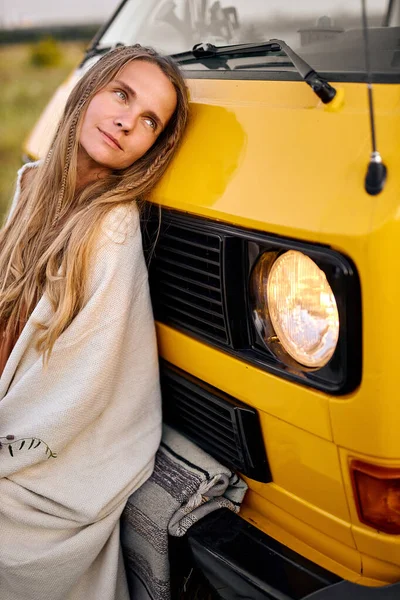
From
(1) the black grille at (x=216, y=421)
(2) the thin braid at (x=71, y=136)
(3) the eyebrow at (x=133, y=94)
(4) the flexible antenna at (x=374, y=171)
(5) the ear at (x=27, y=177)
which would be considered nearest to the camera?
(4) the flexible antenna at (x=374, y=171)

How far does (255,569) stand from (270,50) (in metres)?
1.26

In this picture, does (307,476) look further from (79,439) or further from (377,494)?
(79,439)

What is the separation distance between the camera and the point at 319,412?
1.48m

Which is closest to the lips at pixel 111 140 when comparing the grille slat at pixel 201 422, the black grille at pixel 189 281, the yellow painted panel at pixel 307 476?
the black grille at pixel 189 281

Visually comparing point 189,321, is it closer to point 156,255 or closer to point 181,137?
point 156,255

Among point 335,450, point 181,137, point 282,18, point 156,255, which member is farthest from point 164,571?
point 282,18

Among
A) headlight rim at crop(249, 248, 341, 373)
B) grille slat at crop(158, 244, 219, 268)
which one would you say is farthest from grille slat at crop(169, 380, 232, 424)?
grille slat at crop(158, 244, 219, 268)

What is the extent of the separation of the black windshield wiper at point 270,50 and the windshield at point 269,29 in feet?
0.08

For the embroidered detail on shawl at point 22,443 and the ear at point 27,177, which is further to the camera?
the ear at point 27,177

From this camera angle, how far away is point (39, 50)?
12.4 m

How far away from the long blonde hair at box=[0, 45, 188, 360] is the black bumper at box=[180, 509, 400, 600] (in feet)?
1.91

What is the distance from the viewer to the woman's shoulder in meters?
1.86

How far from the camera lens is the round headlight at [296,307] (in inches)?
57.3

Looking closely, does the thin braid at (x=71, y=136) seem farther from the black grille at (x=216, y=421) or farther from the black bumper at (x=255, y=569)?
the black bumper at (x=255, y=569)
